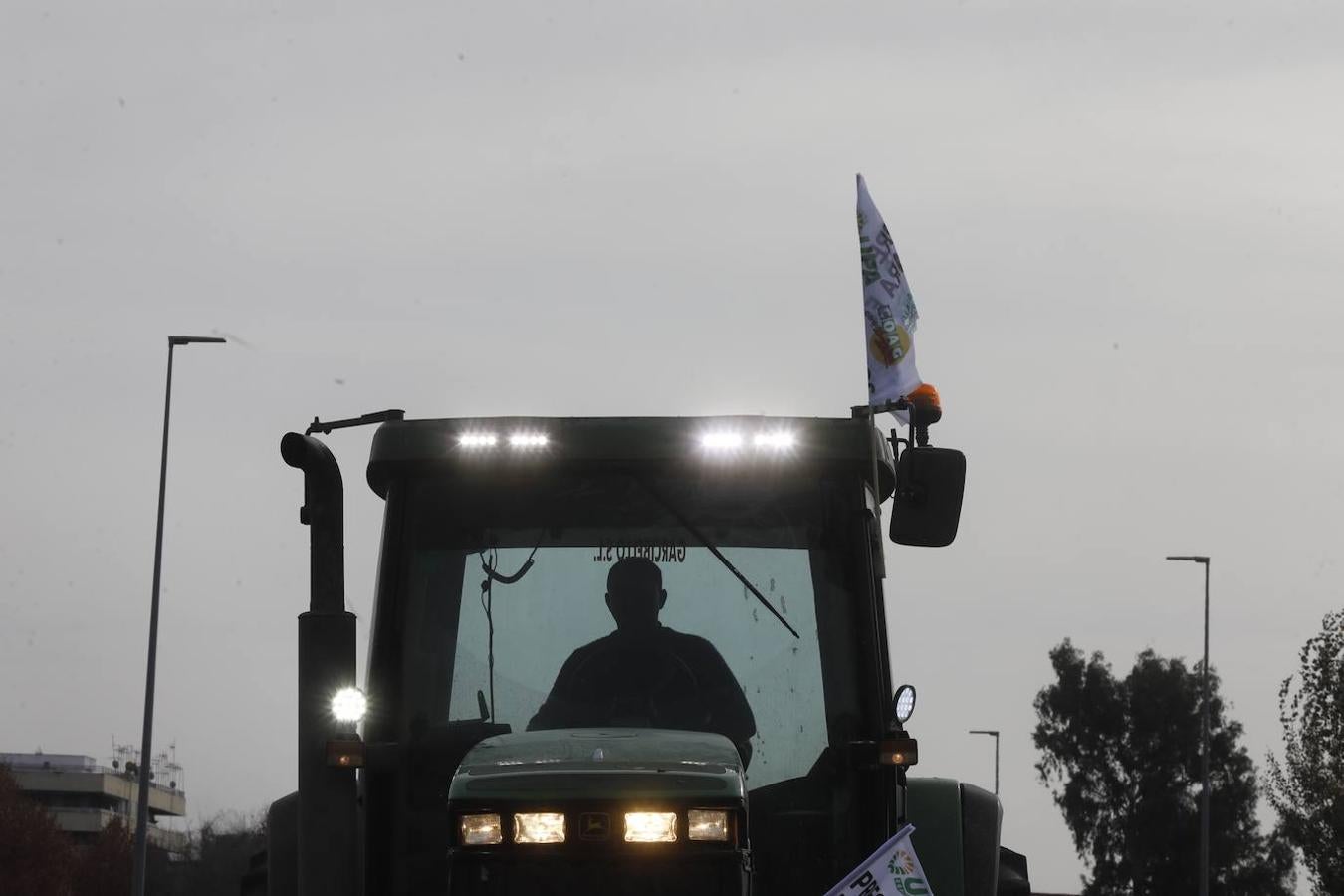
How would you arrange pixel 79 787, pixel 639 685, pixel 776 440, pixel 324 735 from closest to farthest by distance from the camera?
pixel 324 735
pixel 639 685
pixel 776 440
pixel 79 787

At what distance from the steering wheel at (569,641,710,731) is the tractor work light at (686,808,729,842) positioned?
0.51m

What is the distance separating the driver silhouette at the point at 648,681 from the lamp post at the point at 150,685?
1053 inches

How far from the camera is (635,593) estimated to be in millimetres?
6977

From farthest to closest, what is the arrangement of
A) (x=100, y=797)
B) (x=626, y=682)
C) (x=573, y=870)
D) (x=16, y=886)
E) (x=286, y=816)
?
1. (x=100, y=797)
2. (x=16, y=886)
3. (x=286, y=816)
4. (x=626, y=682)
5. (x=573, y=870)

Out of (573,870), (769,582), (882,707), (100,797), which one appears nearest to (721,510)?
(769,582)

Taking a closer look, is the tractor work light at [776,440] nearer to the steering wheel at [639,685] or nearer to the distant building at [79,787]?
the steering wheel at [639,685]

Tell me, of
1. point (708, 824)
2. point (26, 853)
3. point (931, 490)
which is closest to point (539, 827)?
point (708, 824)

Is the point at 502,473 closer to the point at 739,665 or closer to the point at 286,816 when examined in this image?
the point at 739,665

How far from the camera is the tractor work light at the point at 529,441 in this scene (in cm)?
720

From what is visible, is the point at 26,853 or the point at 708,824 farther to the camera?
the point at 26,853

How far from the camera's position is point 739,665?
6.95 meters

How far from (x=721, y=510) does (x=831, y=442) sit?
1.23 ft

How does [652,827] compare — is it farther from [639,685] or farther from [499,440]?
[499,440]

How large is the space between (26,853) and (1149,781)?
121 ft
